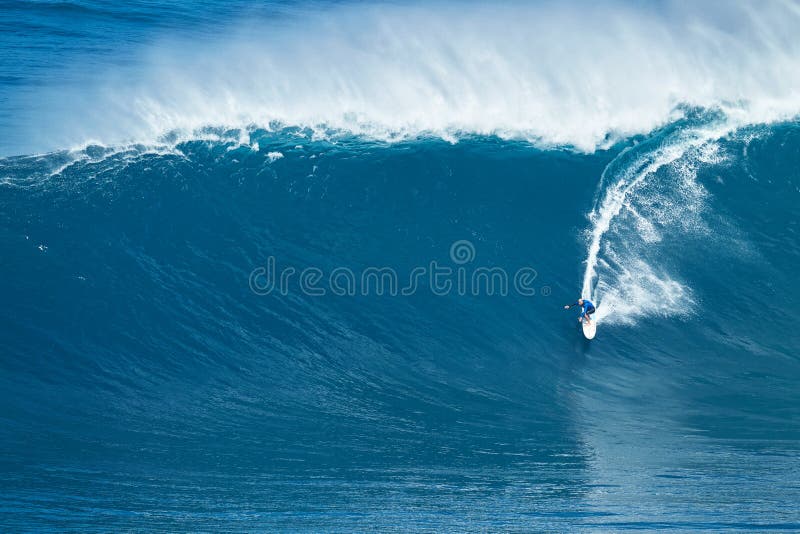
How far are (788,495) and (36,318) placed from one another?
15315 mm

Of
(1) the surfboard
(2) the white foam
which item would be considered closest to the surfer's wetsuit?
(1) the surfboard

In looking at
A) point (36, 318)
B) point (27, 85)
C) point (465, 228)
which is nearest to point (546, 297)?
Result: point (465, 228)

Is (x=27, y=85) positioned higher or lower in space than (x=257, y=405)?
higher

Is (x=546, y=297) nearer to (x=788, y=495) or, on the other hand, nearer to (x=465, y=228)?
(x=465, y=228)

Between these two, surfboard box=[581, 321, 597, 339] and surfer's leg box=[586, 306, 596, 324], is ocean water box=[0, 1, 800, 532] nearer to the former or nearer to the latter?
surfboard box=[581, 321, 597, 339]

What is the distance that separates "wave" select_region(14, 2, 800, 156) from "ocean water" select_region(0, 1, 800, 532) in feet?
0.35

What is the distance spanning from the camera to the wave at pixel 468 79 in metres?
22.9

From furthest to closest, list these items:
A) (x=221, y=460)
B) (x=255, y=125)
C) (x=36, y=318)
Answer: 1. (x=255, y=125)
2. (x=36, y=318)
3. (x=221, y=460)

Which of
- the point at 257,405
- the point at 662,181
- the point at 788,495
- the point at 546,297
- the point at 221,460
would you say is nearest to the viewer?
the point at 788,495

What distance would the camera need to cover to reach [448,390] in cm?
1741

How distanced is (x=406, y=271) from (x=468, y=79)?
716cm

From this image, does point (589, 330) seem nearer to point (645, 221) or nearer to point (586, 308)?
point (586, 308)

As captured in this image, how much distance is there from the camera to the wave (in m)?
22.9

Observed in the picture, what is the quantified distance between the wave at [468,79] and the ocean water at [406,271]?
106 mm
